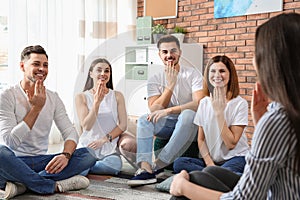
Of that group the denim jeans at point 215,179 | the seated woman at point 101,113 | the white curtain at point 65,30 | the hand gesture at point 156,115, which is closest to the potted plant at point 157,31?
the white curtain at point 65,30

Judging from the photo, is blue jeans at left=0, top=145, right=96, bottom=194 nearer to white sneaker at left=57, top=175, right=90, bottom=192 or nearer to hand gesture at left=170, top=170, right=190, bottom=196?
white sneaker at left=57, top=175, right=90, bottom=192

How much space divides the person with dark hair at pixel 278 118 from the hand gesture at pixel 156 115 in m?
1.55

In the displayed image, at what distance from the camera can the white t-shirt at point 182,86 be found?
99.4 inches

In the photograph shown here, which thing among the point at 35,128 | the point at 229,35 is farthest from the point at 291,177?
the point at 229,35

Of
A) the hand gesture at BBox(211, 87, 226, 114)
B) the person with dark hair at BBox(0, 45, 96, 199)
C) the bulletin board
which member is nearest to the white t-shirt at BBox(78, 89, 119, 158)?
the person with dark hair at BBox(0, 45, 96, 199)

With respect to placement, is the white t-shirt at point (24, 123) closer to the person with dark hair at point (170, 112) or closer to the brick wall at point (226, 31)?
the person with dark hair at point (170, 112)

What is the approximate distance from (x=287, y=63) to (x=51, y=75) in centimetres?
325

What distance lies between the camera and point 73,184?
7.54ft

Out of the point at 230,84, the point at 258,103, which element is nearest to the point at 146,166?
the point at 230,84

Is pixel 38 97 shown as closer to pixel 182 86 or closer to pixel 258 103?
pixel 182 86

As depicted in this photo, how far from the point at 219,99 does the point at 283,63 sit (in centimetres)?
157

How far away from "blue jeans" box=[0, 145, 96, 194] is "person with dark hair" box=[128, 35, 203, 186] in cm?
35

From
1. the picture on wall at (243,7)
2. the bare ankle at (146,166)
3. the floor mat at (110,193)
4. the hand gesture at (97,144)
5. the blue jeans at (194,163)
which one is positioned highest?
the picture on wall at (243,7)

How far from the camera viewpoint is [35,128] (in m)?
2.33
